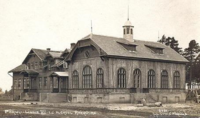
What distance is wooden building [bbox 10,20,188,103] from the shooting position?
121ft

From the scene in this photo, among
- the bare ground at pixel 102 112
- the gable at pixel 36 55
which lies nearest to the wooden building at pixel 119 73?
the gable at pixel 36 55

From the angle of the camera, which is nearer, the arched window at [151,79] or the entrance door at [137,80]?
the entrance door at [137,80]

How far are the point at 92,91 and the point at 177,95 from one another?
→ 502 inches

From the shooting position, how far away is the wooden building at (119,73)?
37031mm

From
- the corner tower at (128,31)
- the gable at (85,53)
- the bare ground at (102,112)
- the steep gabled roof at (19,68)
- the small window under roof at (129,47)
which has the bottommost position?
the bare ground at (102,112)

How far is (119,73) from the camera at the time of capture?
3766 cm

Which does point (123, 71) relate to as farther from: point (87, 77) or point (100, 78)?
point (87, 77)

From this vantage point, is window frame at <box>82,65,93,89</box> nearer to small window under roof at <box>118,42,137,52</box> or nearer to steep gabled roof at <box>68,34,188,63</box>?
steep gabled roof at <box>68,34,188,63</box>

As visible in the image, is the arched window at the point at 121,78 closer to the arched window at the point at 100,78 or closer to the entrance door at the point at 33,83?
the arched window at the point at 100,78

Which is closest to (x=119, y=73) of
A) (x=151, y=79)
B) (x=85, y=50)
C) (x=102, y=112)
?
(x=85, y=50)

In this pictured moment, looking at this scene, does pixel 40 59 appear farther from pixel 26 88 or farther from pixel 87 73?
pixel 87 73

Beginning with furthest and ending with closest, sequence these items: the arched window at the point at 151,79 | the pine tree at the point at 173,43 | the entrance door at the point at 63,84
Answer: the pine tree at the point at 173,43, the entrance door at the point at 63,84, the arched window at the point at 151,79

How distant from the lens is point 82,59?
40781 millimetres

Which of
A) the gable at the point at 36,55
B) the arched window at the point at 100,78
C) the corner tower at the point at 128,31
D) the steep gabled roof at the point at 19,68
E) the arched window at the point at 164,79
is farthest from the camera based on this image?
the steep gabled roof at the point at 19,68
